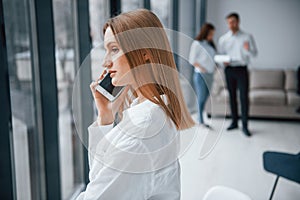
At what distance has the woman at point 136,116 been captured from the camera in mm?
620

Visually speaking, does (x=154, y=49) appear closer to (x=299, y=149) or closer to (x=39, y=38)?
(x=39, y=38)

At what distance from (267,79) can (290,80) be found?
0.34m

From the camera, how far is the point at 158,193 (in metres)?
0.71

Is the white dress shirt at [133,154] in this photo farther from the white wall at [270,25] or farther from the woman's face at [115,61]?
the white wall at [270,25]

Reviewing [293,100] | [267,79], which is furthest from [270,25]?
[293,100]

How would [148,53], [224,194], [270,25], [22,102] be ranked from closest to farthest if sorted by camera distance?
[148,53], [224,194], [22,102], [270,25]

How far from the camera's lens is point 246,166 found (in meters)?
3.31

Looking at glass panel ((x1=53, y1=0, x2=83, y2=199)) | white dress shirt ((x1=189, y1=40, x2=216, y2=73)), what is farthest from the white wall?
white dress shirt ((x1=189, y1=40, x2=216, y2=73))

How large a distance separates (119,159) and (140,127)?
7 cm

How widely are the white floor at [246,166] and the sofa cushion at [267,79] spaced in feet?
2.86

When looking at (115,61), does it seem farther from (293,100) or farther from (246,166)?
(293,100)

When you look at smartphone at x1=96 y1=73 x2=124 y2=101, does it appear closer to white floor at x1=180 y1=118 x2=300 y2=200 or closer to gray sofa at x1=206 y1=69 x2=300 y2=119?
white floor at x1=180 y1=118 x2=300 y2=200

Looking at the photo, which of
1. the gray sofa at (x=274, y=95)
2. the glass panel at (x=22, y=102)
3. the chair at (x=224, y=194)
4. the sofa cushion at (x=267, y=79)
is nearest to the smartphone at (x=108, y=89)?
the chair at (x=224, y=194)

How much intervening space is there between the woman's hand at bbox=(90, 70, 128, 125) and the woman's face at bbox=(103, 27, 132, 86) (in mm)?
29
